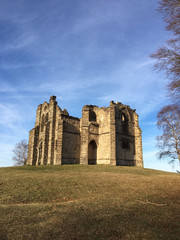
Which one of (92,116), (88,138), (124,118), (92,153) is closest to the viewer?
(88,138)

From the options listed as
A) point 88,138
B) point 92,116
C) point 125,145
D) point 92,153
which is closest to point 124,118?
point 125,145

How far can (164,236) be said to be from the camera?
556 cm

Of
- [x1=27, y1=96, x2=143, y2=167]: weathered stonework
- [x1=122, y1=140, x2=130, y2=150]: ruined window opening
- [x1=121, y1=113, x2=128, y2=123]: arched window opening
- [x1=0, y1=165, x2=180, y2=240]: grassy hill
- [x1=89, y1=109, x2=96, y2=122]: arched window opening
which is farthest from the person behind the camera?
[x1=89, y1=109, x2=96, y2=122]: arched window opening

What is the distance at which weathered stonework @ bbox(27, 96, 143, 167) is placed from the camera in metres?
28.0

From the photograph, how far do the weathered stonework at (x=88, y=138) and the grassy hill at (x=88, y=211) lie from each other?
1497 cm

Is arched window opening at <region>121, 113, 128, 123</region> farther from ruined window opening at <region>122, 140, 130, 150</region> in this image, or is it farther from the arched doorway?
the arched doorway

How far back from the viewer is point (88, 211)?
780 cm

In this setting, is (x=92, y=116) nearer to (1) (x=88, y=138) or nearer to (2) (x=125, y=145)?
(1) (x=88, y=138)

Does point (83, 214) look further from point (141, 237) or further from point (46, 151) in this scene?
point (46, 151)

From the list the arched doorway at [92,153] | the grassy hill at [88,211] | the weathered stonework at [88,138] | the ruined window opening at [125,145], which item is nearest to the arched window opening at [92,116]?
the weathered stonework at [88,138]

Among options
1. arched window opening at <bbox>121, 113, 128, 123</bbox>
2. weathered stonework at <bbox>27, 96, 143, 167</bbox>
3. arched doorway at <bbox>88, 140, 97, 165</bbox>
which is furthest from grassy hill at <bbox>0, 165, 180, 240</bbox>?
arched window opening at <bbox>121, 113, 128, 123</bbox>

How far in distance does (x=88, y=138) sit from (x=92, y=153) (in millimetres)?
2742

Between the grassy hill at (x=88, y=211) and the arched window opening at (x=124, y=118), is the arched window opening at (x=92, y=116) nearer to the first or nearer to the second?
the arched window opening at (x=124, y=118)

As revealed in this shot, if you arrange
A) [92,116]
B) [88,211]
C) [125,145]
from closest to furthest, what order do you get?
1. [88,211]
2. [125,145]
3. [92,116]
